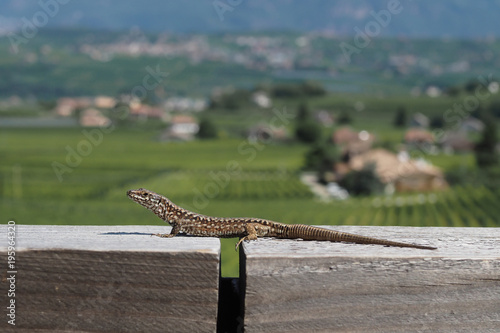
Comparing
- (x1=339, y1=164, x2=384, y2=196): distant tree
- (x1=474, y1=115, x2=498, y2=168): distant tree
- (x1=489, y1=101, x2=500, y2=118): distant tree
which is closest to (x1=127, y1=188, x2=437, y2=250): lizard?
(x1=339, y1=164, x2=384, y2=196): distant tree

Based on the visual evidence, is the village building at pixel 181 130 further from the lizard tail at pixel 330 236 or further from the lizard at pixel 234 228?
the lizard tail at pixel 330 236

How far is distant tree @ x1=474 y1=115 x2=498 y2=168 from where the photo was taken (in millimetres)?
145625

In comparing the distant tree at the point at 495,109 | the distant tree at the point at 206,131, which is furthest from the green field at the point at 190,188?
the distant tree at the point at 495,109

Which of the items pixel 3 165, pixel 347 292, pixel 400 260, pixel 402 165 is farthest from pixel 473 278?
pixel 3 165

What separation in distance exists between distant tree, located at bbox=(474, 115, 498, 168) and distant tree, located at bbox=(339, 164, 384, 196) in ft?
109

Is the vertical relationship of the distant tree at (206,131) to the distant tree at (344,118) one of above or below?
below

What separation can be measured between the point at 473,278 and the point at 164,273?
855 mm

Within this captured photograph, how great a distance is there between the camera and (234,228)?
2727 mm

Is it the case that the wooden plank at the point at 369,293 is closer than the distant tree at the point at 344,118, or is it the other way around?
the wooden plank at the point at 369,293

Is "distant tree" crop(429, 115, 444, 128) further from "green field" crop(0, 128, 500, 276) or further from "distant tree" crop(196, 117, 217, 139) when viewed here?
"distant tree" crop(196, 117, 217, 139)

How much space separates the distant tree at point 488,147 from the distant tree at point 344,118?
43.2 metres

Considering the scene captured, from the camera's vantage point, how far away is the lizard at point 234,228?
203cm

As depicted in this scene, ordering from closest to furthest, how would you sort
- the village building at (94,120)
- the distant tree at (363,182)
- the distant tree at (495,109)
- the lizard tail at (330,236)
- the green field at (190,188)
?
the lizard tail at (330,236), the green field at (190,188), the distant tree at (363,182), the village building at (94,120), the distant tree at (495,109)

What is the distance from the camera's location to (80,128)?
7298 inches
